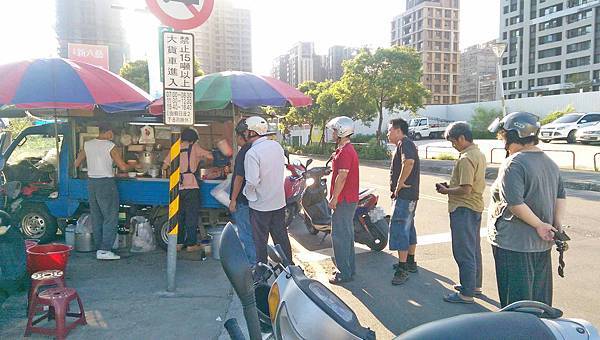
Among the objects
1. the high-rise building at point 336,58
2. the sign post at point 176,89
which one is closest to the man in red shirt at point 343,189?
the sign post at point 176,89

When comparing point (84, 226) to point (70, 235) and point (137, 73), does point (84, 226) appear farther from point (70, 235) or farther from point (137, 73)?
point (137, 73)

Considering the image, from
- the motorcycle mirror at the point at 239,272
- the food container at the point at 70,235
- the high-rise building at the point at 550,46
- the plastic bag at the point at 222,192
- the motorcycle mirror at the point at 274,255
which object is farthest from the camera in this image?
the high-rise building at the point at 550,46

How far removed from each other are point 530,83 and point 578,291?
7775 centimetres

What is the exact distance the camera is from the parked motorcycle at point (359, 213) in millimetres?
6461

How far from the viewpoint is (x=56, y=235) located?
7141mm

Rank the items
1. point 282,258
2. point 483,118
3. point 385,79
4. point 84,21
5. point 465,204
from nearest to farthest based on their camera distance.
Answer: point 282,258
point 465,204
point 385,79
point 483,118
point 84,21

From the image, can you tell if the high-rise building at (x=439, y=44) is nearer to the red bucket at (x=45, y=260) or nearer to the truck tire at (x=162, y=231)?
the truck tire at (x=162, y=231)

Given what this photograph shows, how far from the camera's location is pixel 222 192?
6266 mm

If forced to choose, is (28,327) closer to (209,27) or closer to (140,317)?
(140,317)

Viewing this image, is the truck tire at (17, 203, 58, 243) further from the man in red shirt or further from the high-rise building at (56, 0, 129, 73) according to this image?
the high-rise building at (56, 0, 129, 73)

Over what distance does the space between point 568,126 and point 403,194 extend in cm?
2311

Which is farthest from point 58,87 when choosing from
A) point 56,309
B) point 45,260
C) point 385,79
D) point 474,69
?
point 474,69

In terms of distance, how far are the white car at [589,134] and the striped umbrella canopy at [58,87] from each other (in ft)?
77.0

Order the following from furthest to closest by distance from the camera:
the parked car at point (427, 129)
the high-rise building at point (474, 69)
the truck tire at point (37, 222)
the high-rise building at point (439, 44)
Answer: the high-rise building at point (474, 69)
the high-rise building at point (439, 44)
the parked car at point (427, 129)
the truck tire at point (37, 222)
